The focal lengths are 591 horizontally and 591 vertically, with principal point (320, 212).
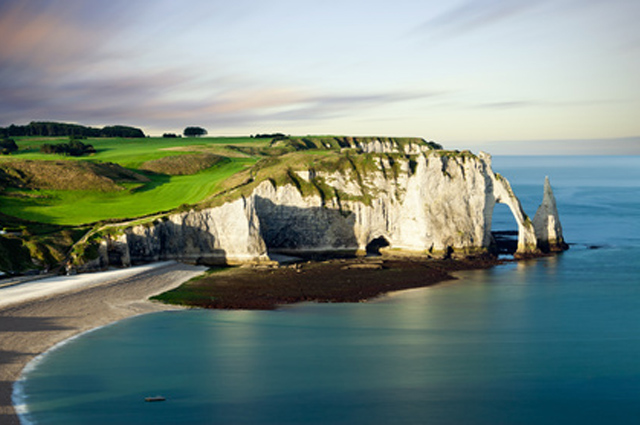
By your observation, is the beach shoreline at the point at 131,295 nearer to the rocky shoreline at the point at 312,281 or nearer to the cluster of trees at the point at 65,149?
the rocky shoreline at the point at 312,281

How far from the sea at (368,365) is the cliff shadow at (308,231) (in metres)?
21.9

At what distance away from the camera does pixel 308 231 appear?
7700 centimetres

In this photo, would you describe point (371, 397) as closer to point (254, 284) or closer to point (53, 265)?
point (254, 284)

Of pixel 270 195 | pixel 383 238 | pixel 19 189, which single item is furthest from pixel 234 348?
pixel 19 189

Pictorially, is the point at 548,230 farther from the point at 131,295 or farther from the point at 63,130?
the point at 63,130

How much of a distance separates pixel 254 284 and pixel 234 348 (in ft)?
61.1

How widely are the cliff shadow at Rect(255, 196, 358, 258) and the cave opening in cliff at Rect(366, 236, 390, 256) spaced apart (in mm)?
2282

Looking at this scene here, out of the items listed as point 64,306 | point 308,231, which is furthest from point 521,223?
point 64,306

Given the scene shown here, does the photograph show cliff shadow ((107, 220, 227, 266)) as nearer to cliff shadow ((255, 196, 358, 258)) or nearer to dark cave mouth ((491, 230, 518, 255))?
cliff shadow ((255, 196, 358, 258))

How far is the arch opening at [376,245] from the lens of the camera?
78188mm

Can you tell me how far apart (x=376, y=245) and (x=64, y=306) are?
4311 cm

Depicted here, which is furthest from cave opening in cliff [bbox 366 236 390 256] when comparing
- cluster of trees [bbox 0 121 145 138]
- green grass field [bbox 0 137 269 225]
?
cluster of trees [bbox 0 121 145 138]

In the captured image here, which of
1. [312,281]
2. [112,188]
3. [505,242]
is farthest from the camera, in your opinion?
[505,242]

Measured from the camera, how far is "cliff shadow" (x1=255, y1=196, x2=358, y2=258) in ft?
250
